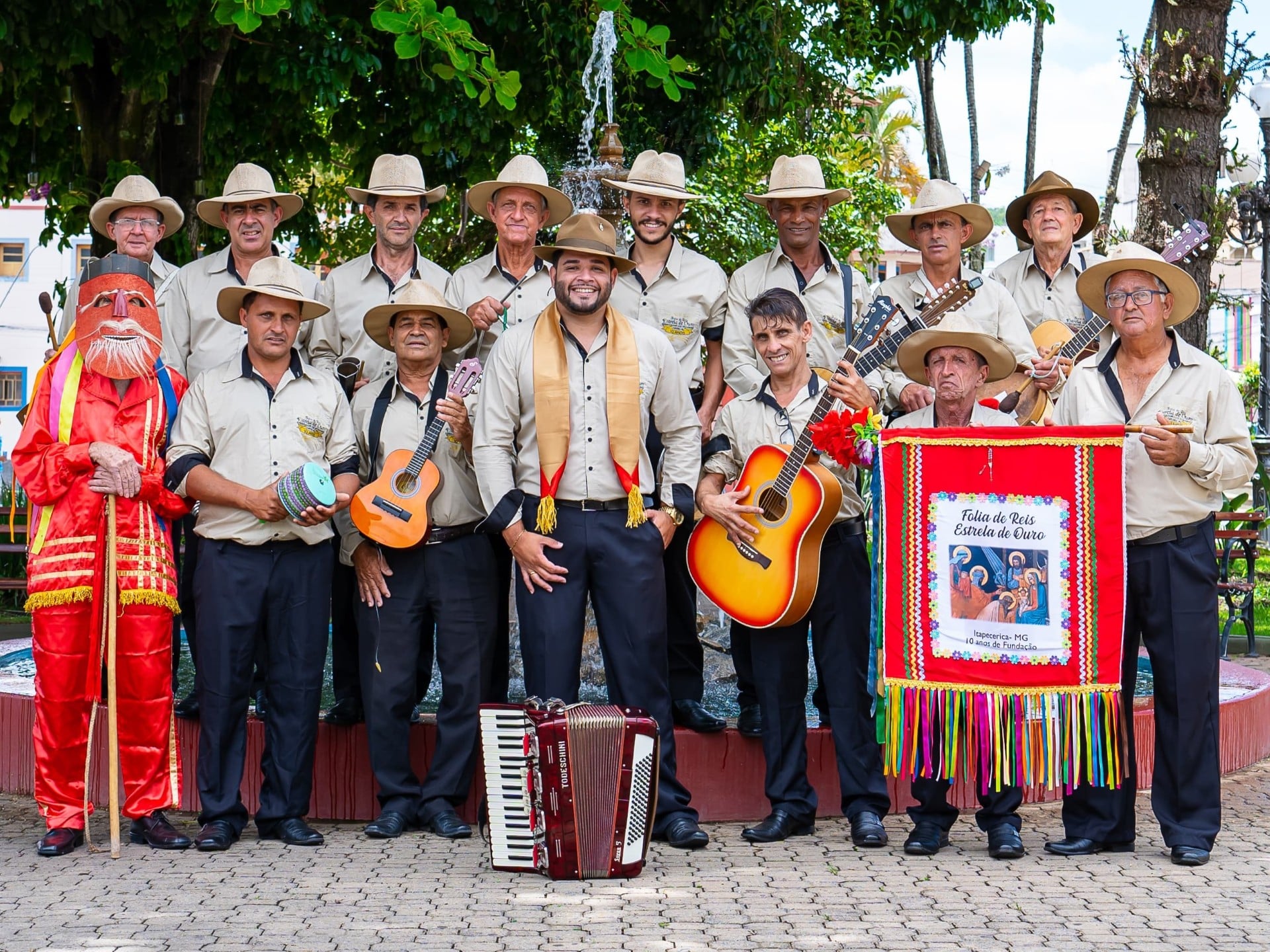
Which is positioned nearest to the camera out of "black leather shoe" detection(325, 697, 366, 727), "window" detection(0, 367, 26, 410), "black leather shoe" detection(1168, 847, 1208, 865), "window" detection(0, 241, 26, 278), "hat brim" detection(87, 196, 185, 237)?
"black leather shoe" detection(1168, 847, 1208, 865)

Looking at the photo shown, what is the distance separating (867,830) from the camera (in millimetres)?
6156

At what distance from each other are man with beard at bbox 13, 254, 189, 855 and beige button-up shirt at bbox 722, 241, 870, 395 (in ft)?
8.23

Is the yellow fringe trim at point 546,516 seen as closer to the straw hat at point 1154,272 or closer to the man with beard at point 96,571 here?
the man with beard at point 96,571

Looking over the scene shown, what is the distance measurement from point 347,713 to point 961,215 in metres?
3.64

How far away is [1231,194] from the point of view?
11977 millimetres

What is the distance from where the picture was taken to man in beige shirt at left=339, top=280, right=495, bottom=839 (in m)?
6.43

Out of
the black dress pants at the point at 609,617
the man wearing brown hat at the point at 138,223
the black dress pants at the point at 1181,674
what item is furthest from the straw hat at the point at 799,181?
the man wearing brown hat at the point at 138,223

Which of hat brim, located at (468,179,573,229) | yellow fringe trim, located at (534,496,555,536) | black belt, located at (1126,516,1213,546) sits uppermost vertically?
hat brim, located at (468,179,573,229)

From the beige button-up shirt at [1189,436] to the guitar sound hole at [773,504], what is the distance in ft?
3.86

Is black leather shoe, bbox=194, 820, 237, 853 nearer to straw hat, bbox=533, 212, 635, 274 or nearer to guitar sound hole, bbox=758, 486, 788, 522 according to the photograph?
guitar sound hole, bbox=758, 486, 788, 522

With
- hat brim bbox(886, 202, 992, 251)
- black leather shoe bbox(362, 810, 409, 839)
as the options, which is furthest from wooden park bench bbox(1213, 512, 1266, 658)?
black leather shoe bbox(362, 810, 409, 839)

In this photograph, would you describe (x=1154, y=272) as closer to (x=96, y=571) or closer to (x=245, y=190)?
(x=245, y=190)

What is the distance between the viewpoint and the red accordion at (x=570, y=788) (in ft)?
18.4

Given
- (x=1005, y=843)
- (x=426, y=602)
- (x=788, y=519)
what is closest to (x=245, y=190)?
(x=426, y=602)
